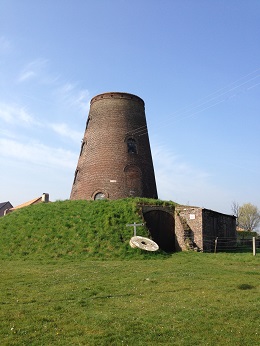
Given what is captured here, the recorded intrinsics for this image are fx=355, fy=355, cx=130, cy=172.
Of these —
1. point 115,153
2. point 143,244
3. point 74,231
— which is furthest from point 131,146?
point 143,244

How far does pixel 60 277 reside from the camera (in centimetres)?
1112

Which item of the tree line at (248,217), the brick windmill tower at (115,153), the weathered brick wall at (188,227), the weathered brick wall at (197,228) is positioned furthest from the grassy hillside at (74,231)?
the tree line at (248,217)

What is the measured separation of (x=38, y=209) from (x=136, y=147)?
25.7 ft

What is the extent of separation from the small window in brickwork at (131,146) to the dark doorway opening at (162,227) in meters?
5.52

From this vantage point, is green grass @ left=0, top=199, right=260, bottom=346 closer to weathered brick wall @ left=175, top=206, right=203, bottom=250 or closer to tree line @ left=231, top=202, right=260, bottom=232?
weathered brick wall @ left=175, top=206, right=203, bottom=250

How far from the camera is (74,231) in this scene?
17.5 meters

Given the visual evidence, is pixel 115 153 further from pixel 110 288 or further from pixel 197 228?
pixel 110 288

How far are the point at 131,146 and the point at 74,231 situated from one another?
8.76 metres

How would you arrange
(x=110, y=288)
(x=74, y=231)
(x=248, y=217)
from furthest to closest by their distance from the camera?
(x=248, y=217)
(x=74, y=231)
(x=110, y=288)

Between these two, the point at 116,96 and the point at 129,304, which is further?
the point at 116,96

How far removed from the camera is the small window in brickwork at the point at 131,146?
2419cm

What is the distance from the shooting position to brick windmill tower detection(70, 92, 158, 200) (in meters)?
23.2

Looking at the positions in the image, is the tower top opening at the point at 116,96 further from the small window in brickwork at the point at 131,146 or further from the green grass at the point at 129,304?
the green grass at the point at 129,304

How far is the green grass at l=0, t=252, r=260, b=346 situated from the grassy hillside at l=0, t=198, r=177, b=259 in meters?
2.24
